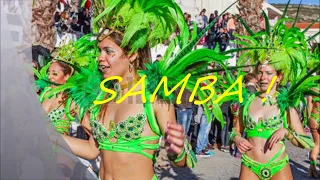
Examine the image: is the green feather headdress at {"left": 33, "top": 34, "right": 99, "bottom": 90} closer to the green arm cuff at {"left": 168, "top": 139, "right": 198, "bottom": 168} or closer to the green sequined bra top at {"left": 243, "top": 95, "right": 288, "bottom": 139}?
the green arm cuff at {"left": 168, "top": 139, "right": 198, "bottom": 168}

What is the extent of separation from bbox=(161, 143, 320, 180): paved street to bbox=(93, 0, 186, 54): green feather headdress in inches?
127

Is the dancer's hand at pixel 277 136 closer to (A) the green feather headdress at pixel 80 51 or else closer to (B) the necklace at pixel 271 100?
(B) the necklace at pixel 271 100

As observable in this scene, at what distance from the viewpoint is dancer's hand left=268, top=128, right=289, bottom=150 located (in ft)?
15.3

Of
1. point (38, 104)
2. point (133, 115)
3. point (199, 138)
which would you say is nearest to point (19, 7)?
point (38, 104)

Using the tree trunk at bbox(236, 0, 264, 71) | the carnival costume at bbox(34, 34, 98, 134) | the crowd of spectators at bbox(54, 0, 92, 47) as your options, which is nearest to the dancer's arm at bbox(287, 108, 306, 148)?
the carnival costume at bbox(34, 34, 98, 134)

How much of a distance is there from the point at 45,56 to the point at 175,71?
3156mm

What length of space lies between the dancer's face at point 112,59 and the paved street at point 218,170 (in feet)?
10.6

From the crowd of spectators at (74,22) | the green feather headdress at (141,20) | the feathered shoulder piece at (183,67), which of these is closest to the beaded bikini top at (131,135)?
the feathered shoulder piece at (183,67)

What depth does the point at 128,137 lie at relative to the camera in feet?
10.2

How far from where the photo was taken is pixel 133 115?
3.12 m

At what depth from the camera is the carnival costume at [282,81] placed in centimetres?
480

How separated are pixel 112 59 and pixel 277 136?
2.14m

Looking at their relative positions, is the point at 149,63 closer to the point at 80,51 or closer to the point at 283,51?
the point at 80,51

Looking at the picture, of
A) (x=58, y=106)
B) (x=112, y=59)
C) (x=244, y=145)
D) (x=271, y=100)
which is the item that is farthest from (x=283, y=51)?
(x=112, y=59)
